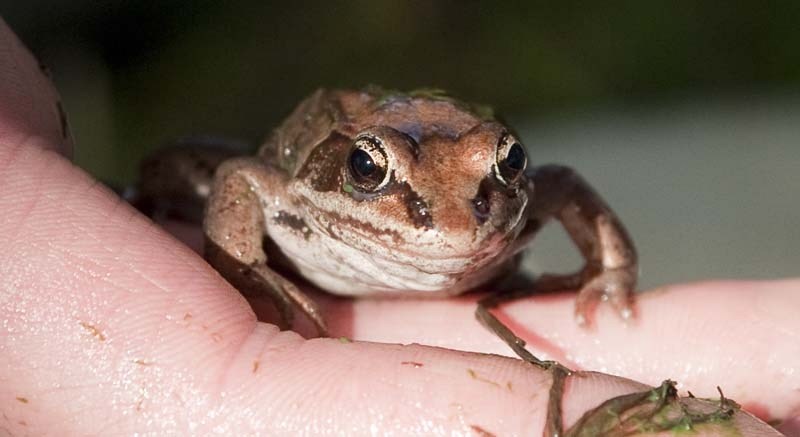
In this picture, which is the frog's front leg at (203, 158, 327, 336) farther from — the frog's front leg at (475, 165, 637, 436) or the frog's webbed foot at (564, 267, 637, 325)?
the frog's webbed foot at (564, 267, 637, 325)

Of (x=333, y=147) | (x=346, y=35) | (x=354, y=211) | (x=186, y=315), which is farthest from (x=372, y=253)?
(x=346, y=35)

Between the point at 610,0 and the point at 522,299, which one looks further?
the point at 610,0

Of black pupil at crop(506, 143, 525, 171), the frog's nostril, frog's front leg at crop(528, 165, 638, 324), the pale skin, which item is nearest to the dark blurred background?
frog's front leg at crop(528, 165, 638, 324)

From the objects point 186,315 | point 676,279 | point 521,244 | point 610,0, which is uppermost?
point 610,0

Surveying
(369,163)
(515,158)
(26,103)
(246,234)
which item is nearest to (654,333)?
(515,158)

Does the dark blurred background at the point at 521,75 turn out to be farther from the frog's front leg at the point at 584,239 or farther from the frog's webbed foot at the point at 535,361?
the frog's webbed foot at the point at 535,361

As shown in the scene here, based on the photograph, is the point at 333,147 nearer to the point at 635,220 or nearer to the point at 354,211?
the point at 354,211

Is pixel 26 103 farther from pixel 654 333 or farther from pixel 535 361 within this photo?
pixel 654 333
